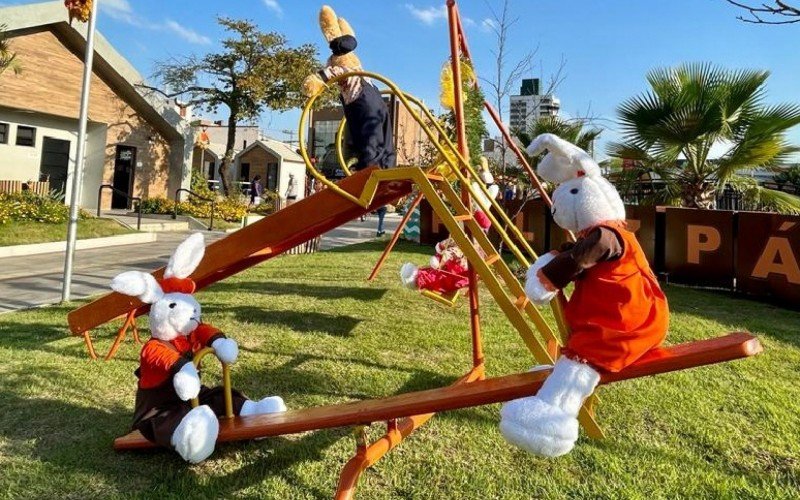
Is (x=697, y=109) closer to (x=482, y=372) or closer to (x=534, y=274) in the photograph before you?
(x=482, y=372)

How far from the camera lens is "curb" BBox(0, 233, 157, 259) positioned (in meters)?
9.42

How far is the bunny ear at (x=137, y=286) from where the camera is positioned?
97.7 inches

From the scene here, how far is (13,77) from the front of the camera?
45.2ft

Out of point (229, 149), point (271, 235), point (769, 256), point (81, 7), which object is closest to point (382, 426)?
point (271, 235)

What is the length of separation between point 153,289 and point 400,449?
1.49m

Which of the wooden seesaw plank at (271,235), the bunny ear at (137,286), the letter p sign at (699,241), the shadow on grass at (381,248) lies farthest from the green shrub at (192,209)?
the bunny ear at (137,286)

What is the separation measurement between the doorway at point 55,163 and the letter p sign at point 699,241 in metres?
15.9

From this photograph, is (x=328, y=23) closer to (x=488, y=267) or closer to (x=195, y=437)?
(x=488, y=267)

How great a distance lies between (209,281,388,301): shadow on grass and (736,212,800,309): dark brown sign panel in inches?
205

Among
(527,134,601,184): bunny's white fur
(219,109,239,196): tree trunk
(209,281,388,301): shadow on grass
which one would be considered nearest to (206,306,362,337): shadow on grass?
(209,281,388,301): shadow on grass

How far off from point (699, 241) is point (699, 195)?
1.09 metres

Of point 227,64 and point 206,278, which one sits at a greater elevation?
point 227,64

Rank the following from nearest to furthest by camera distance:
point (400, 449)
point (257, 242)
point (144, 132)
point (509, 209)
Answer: point (400, 449)
point (257, 242)
point (509, 209)
point (144, 132)

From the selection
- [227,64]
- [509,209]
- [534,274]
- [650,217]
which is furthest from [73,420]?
[227,64]
